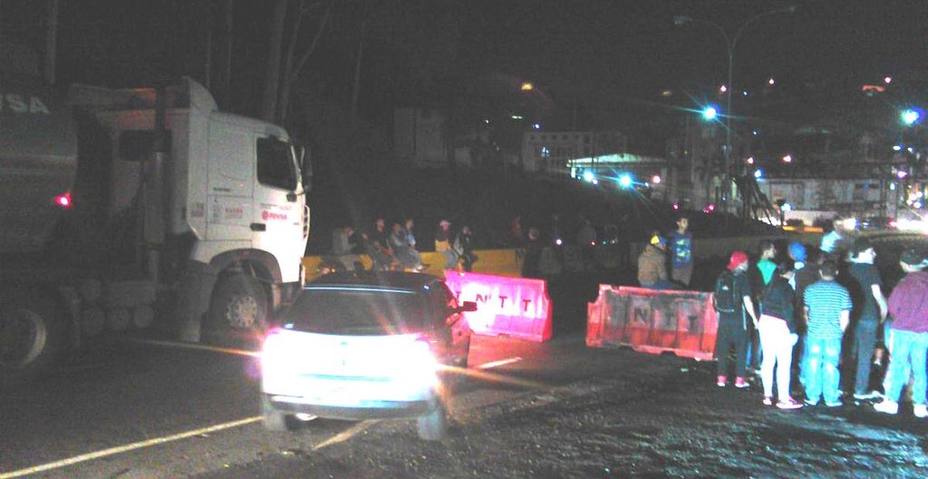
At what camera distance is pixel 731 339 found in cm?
940

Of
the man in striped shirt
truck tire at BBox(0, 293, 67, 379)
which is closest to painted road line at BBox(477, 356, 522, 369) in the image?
the man in striped shirt

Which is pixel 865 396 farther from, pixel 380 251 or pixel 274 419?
pixel 380 251

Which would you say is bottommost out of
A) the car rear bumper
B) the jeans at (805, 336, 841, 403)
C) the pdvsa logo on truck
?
the car rear bumper

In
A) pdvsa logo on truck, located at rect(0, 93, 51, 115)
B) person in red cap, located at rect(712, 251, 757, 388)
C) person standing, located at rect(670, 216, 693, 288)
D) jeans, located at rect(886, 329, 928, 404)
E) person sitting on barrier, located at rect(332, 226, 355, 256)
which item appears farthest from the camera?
person sitting on barrier, located at rect(332, 226, 355, 256)

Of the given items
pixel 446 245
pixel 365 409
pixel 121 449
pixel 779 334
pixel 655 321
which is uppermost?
pixel 446 245

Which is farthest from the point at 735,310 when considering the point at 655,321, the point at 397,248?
the point at 397,248

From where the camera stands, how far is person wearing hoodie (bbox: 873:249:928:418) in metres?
7.80

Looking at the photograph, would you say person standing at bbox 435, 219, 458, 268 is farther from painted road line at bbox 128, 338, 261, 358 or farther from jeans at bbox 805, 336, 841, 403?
jeans at bbox 805, 336, 841, 403

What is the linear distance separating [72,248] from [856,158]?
233 feet

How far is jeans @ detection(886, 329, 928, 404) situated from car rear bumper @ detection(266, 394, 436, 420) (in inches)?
185

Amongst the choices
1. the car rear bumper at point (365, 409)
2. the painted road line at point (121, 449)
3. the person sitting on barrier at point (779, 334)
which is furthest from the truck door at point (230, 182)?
the person sitting on barrier at point (779, 334)

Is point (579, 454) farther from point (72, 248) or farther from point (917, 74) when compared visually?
point (917, 74)

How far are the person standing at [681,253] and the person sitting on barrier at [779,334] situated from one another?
17.4 ft

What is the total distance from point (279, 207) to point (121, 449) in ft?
19.3
